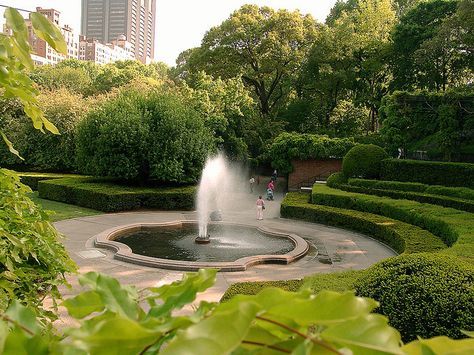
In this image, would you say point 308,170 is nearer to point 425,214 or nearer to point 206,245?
point 425,214

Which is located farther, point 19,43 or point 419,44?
point 419,44

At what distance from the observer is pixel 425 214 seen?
14.6 meters

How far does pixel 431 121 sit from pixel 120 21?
17038 cm

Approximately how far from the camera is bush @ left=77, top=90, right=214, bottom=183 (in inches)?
848

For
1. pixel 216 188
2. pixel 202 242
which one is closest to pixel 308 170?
pixel 216 188

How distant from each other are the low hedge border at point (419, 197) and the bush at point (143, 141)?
8.11 meters

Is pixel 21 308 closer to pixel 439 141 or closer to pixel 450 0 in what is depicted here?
pixel 439 141

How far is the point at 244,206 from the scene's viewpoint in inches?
938

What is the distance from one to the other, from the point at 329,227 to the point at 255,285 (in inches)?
390

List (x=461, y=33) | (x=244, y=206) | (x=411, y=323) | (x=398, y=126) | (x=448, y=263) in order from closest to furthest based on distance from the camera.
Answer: (x=411, y=323)
(x=448, y=263)
(x=461, y=33)
(x=244, y=206)
(x=398, y=126)

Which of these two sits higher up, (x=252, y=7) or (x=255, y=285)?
(x=252, y=7)

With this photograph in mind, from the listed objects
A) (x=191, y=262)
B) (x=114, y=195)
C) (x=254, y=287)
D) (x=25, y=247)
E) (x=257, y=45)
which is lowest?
(x=191, y=262)

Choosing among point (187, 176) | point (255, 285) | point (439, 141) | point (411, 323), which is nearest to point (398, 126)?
point (439, 141)

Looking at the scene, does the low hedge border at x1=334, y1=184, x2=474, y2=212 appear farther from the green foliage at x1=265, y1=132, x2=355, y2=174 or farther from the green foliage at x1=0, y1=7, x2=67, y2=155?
the green foliage at x1=0, y1=7, x2=67, y2=155
